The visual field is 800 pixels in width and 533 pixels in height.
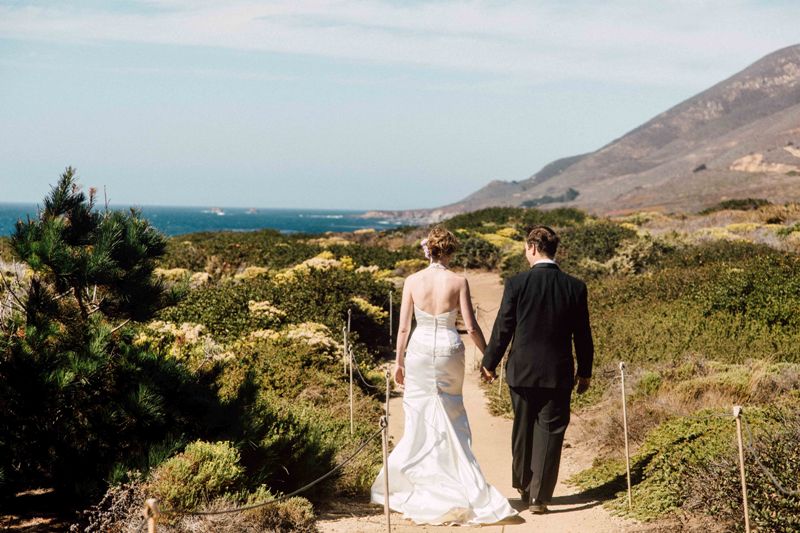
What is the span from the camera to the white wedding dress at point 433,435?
634 cm

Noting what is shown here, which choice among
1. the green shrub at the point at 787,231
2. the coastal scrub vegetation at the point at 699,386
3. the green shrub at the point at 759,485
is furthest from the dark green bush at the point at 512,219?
the green shrub at the point at 759,485

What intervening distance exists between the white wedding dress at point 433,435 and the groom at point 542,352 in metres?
0.37

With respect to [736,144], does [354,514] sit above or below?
below

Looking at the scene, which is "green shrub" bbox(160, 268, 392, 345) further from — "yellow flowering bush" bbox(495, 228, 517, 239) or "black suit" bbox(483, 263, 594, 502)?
"yellow flowering bush" bbox(495, 228, 517, 239)

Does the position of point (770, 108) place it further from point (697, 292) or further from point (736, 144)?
point (697, 292)

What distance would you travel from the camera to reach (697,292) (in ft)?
45.4

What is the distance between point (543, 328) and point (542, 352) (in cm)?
20

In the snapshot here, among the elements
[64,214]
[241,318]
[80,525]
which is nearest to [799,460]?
[80,525]

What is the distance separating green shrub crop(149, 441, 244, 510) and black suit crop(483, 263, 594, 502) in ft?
7.34

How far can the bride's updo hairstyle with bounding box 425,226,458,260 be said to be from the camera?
643 centimetres

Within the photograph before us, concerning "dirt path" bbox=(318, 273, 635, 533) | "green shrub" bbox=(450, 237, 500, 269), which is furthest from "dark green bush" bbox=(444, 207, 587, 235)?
"dirt path" bbox=(318, 273, 635, 533)

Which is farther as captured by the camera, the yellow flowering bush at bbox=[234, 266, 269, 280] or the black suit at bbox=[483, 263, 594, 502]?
the yellow flowering bush at bbox=[234, 266, 269, 280]

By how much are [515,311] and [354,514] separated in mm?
2144

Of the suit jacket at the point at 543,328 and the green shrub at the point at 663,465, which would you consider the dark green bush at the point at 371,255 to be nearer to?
the green shrub at the point at 663,465
